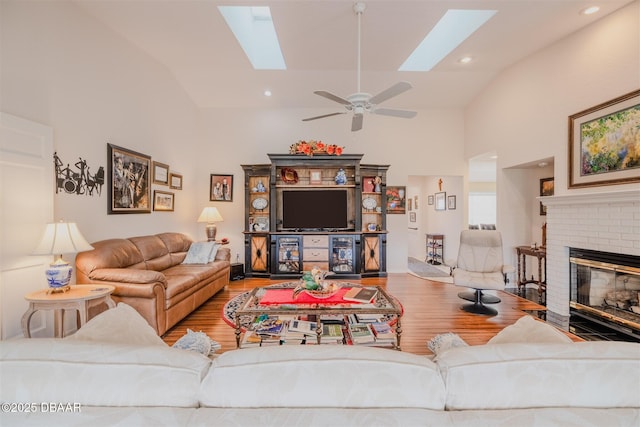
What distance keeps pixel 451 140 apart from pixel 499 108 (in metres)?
1.23

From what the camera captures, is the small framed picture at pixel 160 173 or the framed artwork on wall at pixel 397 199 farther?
the framed artwork on wall at pixel 397 199

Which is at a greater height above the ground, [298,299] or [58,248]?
[58,248]

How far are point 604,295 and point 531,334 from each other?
10.5 feet

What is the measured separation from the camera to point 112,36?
3.51m

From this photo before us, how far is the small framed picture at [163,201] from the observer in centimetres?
450

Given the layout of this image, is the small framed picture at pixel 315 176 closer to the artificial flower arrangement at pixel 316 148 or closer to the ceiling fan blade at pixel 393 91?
the artificial flower arrangement at pixel 316 148

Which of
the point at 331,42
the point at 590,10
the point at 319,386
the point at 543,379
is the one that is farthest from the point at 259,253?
the point at 590,10

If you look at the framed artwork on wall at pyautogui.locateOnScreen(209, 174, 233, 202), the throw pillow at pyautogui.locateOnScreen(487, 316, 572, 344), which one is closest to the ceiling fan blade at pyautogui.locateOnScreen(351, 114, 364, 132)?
the throw pillow at pyautogui.locateOnScreen(487, 316, 572, 344)

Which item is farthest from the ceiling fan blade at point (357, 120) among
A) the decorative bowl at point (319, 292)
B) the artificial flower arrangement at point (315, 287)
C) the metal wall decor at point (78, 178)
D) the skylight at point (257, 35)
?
the metal wall decor at point (78, 178)

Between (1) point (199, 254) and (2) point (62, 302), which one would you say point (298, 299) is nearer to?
(2) point (62, 302)

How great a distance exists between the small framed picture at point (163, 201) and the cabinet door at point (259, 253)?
1.56 m

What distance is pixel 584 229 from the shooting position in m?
3.35

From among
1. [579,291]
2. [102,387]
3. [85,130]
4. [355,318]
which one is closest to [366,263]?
[355,318]

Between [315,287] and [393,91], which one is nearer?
[393,91]
